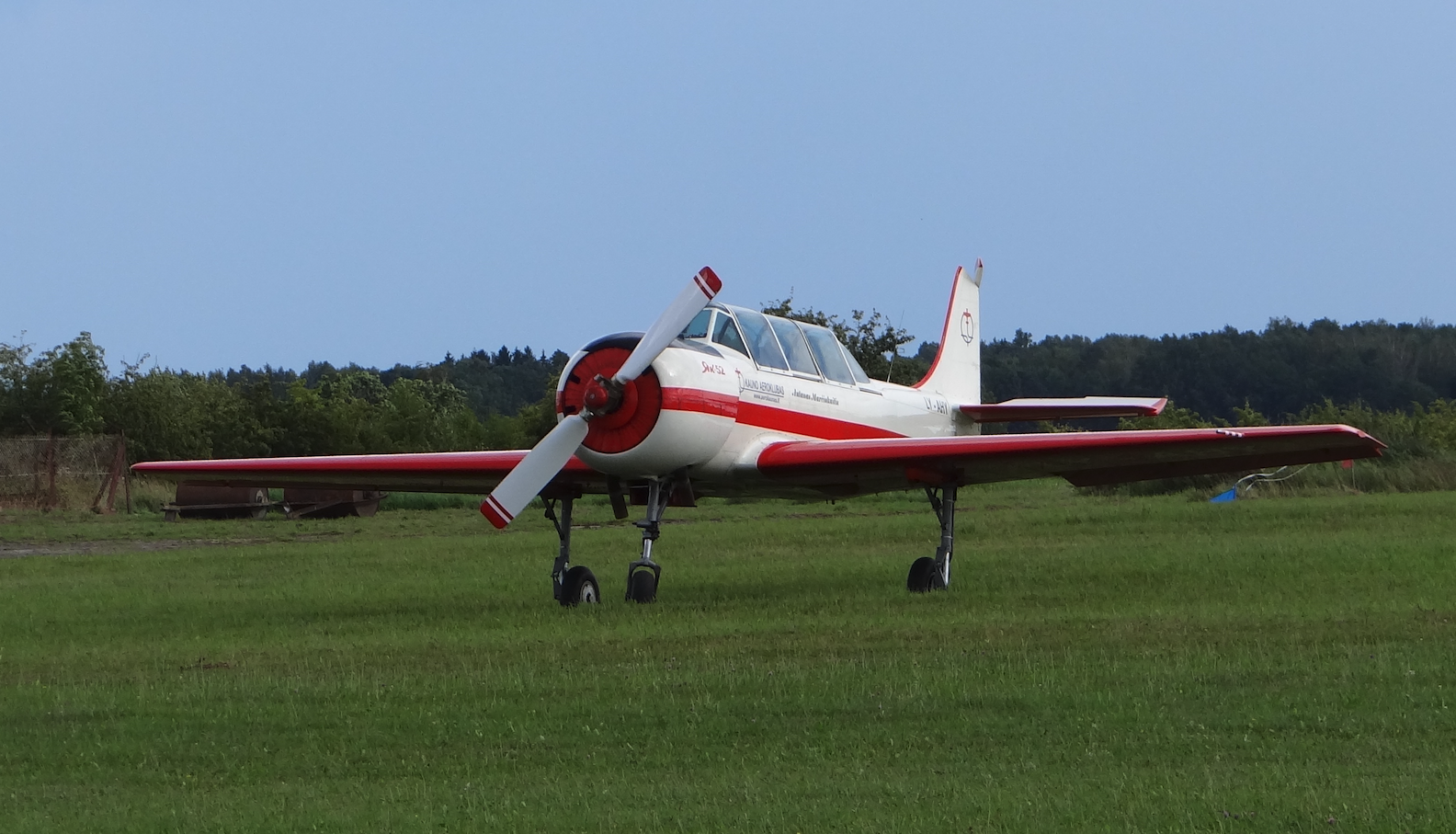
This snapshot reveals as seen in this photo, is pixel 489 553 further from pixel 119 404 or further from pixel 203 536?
pixel 119 404

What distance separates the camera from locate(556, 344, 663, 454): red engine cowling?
42.3 feet

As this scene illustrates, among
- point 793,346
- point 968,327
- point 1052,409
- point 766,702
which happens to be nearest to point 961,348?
point 968,327

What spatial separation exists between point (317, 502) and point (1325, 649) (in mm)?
28721

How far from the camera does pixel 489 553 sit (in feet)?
68.7

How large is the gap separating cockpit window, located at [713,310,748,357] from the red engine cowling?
1360 millimetres

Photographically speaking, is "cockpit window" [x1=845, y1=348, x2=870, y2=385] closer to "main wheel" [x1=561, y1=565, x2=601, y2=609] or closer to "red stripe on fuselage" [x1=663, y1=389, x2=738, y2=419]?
"red stripe on fuselage" [x1=663, y1=389, x2=738, y2=419]

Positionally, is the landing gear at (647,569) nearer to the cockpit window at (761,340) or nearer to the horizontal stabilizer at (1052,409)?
the cockpit window at (761,340)

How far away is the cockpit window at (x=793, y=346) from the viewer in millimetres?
15078

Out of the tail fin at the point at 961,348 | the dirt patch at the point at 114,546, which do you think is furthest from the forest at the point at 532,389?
the dirt patch at the point at 114,546

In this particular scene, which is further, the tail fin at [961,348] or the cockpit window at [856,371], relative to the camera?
the tail fin at [961,348]

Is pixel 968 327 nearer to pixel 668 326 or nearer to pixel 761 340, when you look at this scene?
pixel 761 340

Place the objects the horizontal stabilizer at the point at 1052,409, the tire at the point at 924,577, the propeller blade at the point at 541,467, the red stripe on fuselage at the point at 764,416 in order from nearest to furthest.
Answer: the propeller blade at the point at 541,467 < the red stripe on fuselage at the point at 764,416 < the tire at the point at 924,577 < the horizontal stabilizer at the point at 1052,409

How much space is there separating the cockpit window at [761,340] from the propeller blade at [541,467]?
2320 mm

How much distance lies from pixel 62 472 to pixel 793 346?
27.6 metres
